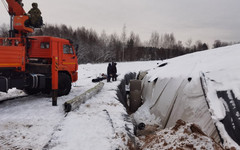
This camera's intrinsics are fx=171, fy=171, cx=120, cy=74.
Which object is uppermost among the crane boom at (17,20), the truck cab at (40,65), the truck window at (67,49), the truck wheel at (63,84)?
the crane boom at (17,20)

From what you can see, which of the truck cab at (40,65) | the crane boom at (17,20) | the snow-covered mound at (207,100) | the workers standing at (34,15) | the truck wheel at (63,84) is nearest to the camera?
the snow-covered mound at (207,100)

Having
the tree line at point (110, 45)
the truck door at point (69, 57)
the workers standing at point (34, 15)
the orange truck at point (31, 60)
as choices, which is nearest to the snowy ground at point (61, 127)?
the orange truck at point (31, 60)

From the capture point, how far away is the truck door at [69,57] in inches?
301

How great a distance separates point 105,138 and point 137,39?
63.2 m

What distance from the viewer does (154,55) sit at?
58.1 metres

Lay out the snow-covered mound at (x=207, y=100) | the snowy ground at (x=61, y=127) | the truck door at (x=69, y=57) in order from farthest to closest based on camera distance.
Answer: the truck door at (x=69, y=57) → the snow-covered mound at (x=207, y=100) → the snowy ground at (x=61, y=127)

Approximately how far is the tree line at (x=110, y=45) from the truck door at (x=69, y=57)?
3443 cm

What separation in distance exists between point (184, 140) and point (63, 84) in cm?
566

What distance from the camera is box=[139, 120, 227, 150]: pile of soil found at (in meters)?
2.93

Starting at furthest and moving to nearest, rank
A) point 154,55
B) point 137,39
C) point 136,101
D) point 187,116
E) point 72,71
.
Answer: point 137,39 < point 154,55 < point 136,101 < point 72,71 < point 187,116

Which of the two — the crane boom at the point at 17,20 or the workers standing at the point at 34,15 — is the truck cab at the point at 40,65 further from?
the workers standing at the point at 34,15

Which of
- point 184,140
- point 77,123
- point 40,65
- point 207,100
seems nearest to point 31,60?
point 40,65

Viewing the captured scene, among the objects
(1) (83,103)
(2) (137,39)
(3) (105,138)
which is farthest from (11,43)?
(2) (137,39)

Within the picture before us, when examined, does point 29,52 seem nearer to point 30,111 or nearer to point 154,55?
point 30,111
